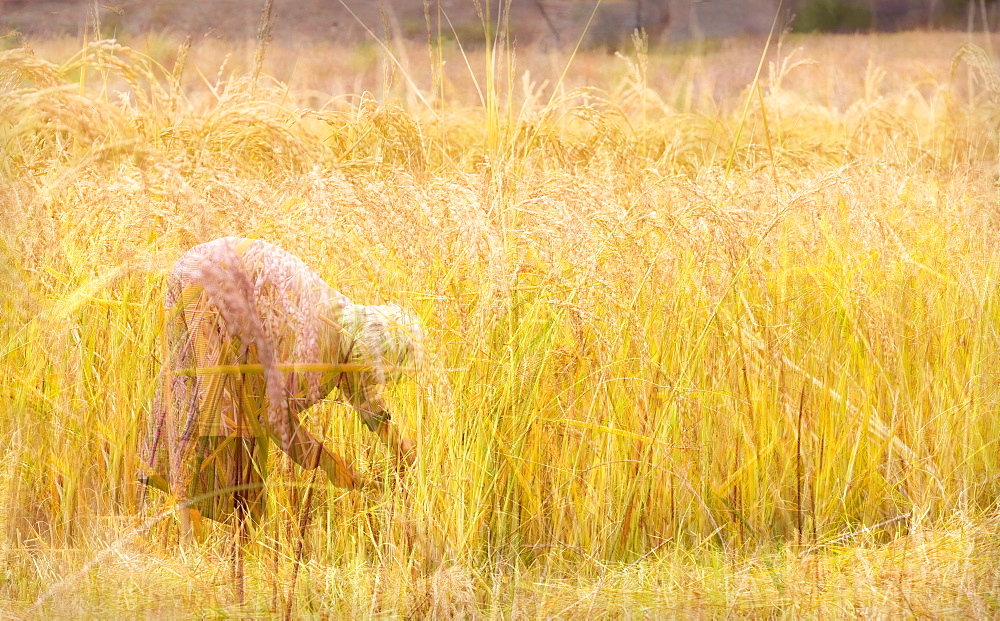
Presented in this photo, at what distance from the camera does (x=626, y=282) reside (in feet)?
6.81

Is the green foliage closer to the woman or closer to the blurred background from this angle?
the blurred background

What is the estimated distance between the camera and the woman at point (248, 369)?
1.60 m

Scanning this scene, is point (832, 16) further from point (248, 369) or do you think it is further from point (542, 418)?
point (248, 369)

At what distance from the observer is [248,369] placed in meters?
1.61

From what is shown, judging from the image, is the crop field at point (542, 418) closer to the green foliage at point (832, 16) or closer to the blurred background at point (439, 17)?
the blurred background at point (439, 17)

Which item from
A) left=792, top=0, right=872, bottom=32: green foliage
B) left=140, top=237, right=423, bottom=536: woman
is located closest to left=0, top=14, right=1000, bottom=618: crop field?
left=140, top=237, right=423, bottom=536: woman

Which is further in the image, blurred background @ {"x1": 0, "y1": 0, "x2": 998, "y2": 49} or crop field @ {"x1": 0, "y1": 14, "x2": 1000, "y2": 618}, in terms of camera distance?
blurred background @ {"x1": 0, "y1": 0, "x2": 998, "y2": 49}

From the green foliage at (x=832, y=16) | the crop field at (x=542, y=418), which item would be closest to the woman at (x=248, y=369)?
the crop field at (x=542, y=418)

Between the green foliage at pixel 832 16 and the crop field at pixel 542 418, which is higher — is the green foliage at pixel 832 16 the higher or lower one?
the higher one

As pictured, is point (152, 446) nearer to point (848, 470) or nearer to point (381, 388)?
point (381, 388)

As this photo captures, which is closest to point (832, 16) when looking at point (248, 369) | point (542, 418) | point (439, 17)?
point (439, 17)

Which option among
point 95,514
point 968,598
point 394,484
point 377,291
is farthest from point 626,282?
point 95,514

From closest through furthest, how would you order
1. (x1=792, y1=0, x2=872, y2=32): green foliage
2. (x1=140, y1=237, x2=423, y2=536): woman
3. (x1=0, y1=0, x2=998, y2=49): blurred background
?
(x1=140, y1=237, x2=423, y2=536): woman
(x1=0, y1=0, x2=998, y2=49): blurred background
(x1=792, y1=0, x2=872, y2=32): green foliage

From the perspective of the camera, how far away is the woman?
1.60 meters
